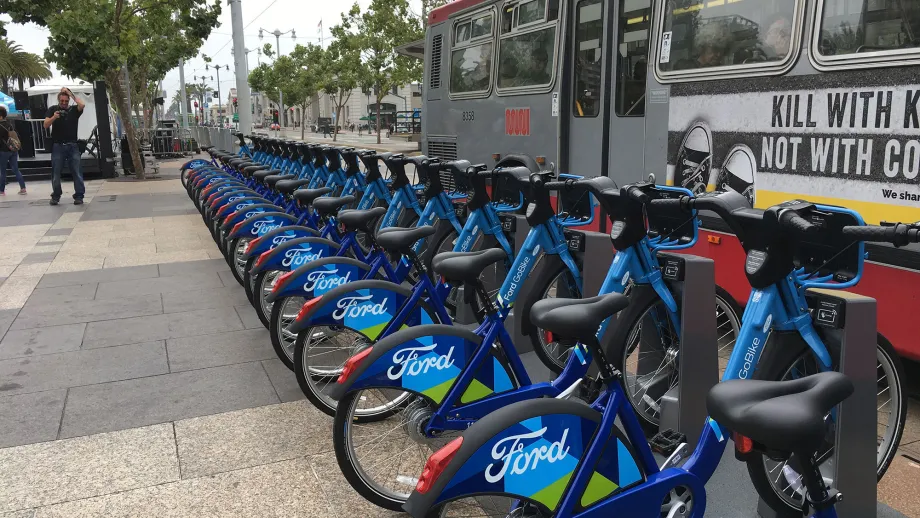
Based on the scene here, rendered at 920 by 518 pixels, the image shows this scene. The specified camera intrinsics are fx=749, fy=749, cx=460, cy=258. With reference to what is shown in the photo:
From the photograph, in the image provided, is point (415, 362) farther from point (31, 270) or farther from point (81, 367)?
point (31, 270)

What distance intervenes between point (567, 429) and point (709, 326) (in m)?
1.40

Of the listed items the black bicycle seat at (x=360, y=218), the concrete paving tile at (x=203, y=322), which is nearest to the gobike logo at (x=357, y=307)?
the black bicycle seat at (x=360, y=218)

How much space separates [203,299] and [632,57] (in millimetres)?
4535

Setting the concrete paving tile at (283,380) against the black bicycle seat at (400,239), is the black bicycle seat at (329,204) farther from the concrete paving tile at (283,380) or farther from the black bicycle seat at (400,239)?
the black bicycle seat at (400,239)

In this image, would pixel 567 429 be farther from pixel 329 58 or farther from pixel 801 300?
pixel 329 58

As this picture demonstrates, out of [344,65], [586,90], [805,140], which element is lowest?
[805,140]

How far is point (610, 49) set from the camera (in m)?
7.02

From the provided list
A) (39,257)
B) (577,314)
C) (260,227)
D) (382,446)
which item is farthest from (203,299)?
(577,314)

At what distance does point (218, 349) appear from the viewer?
545 centimetres

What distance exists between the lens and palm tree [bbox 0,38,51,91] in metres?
44.6

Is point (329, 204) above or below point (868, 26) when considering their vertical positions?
below

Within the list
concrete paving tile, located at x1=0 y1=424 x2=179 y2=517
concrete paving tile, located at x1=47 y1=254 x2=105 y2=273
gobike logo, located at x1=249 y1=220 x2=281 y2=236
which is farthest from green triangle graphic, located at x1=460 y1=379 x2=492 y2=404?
concrete paving tile, located at x1=47 y1=254 x2=105 y2=273

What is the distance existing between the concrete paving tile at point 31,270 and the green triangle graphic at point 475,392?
6.97 meters

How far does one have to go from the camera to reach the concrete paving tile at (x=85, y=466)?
11.1 feet
